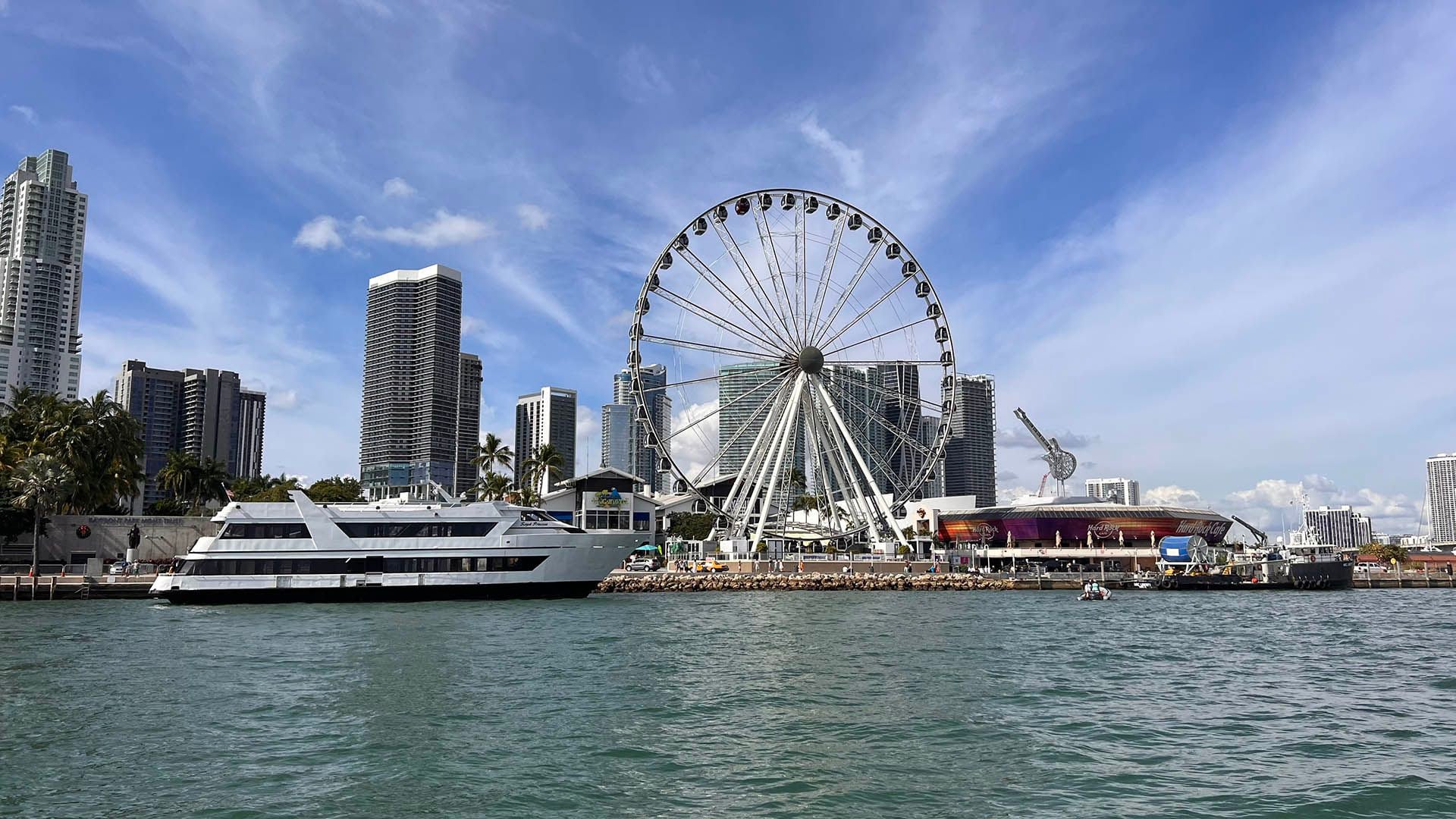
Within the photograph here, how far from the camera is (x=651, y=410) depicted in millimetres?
83312

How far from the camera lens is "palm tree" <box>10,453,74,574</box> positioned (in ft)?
235

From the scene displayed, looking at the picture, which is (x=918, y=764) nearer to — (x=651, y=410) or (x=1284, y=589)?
(x=651, y=410)

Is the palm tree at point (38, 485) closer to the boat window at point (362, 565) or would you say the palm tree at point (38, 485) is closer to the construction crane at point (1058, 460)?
the boat window at point (362, 565)

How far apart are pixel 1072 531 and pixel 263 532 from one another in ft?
381

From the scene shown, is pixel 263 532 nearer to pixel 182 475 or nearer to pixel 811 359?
pixel 811 359

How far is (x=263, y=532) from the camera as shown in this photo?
56688 millimetres

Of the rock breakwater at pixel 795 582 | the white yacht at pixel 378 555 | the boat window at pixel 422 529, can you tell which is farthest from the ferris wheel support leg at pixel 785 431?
the boat window at pixel 422 529

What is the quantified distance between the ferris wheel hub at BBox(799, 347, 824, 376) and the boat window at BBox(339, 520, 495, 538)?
31.8 meters

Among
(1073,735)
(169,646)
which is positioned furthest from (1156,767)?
(169,646)

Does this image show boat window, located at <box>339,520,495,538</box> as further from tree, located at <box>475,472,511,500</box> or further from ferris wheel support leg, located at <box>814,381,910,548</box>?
tree, located at <box>475,472,511,500</box>

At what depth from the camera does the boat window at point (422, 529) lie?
58.0 meters

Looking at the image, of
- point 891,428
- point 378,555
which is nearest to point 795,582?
point 891,428

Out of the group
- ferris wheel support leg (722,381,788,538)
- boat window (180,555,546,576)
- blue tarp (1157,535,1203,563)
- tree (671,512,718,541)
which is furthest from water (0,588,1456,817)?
tree (671,512,718,541)

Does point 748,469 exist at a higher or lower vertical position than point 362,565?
higher
